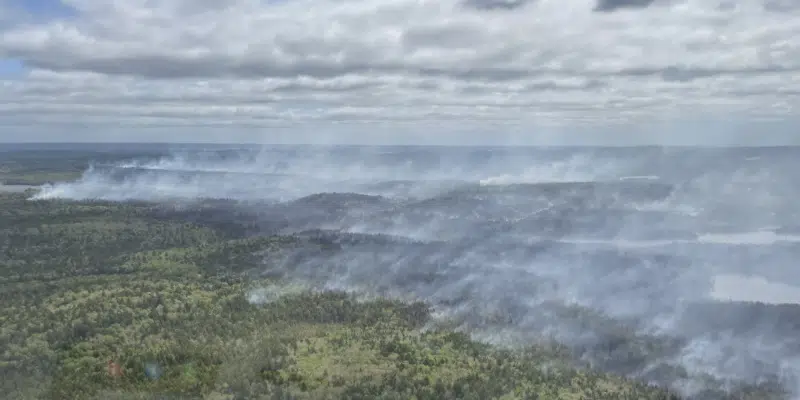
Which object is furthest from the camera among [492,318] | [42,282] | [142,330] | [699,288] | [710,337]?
[699,288]

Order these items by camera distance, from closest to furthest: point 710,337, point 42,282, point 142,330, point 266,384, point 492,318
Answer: point 266,384 < point 142,330 < point 710,337 < point 492,318 < point 42,282

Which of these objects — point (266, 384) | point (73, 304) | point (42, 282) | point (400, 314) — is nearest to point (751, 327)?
point (400, 314)

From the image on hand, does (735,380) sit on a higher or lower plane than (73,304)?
lower

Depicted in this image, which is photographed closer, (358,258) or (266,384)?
(266,384)

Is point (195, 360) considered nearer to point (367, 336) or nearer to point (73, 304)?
point (367, 336)

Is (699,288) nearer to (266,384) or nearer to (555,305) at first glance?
(555,305)

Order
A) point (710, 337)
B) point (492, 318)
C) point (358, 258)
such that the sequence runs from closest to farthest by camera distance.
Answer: point (710, 337)
point (492, 318)
point (358, 258)

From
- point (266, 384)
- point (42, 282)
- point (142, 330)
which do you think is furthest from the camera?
point (42, 282)

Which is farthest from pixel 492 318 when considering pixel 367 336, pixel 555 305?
pixel 367 336

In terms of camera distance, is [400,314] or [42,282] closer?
[400,314]
